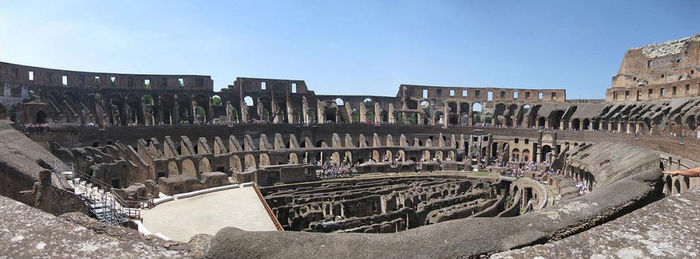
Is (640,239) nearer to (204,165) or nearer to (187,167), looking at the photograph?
(187,167)

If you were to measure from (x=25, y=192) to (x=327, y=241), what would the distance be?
42.5 feet

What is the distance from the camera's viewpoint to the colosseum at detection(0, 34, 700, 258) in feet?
18.1

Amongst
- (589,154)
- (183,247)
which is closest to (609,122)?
(589,154)

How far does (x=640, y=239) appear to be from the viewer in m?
4.91

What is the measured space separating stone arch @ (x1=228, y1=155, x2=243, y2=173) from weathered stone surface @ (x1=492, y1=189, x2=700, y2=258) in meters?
30.9

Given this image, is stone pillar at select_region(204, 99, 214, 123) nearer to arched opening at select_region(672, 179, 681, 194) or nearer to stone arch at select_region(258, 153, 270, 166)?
stone arch at select_region(258, 153, 270, 166)

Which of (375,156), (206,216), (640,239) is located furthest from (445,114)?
(640,239)

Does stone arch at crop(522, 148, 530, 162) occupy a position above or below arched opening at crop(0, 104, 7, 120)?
below

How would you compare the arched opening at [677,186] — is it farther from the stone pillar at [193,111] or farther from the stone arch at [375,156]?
the stone pillar at [193,111]

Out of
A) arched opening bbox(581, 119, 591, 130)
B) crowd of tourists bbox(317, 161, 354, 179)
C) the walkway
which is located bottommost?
the walkway

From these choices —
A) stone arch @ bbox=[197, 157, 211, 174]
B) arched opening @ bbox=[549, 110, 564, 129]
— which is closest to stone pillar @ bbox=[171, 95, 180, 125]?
stone arch @ bbox=[197, 157, 211, 174]

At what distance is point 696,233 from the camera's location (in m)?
4.89

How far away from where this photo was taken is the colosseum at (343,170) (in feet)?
18.1

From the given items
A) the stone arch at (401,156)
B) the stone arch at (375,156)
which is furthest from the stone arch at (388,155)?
the stone arch at (401,156)
